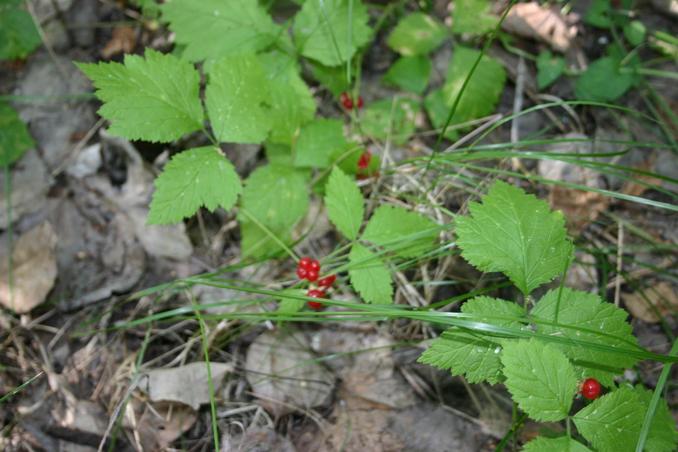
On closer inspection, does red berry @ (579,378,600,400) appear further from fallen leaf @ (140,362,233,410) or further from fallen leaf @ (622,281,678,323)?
fallen leaf @ (140,362,233,410)

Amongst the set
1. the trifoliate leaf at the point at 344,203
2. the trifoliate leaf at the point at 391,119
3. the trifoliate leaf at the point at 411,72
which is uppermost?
the trifoliate leaf at the point at 411,72

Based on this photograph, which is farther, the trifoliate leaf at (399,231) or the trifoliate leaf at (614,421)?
the trifoliate leaf at (399,231)

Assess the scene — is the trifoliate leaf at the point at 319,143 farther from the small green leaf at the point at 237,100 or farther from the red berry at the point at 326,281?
the red berry at the point at 326,281

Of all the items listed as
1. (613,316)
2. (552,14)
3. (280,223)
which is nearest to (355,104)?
(280,223)

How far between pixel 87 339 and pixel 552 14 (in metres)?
2.96

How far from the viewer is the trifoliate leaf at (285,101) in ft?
7.58

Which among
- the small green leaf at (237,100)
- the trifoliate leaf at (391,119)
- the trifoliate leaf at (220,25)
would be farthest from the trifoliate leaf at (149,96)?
the trifoliate leaf at (391,119)

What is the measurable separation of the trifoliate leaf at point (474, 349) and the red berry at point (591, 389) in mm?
274

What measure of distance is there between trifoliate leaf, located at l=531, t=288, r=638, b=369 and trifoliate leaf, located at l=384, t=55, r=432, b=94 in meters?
1.50

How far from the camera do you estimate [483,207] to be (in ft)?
5.74

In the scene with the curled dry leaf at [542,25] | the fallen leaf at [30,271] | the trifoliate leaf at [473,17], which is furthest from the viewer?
the curled dry leaf at [542,25]

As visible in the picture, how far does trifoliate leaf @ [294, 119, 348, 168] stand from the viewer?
Answer: 2342 mm

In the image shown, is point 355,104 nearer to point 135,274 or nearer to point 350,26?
point 350,26

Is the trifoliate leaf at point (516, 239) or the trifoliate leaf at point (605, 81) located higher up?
the trifoliate leaf at point (605, 81)
